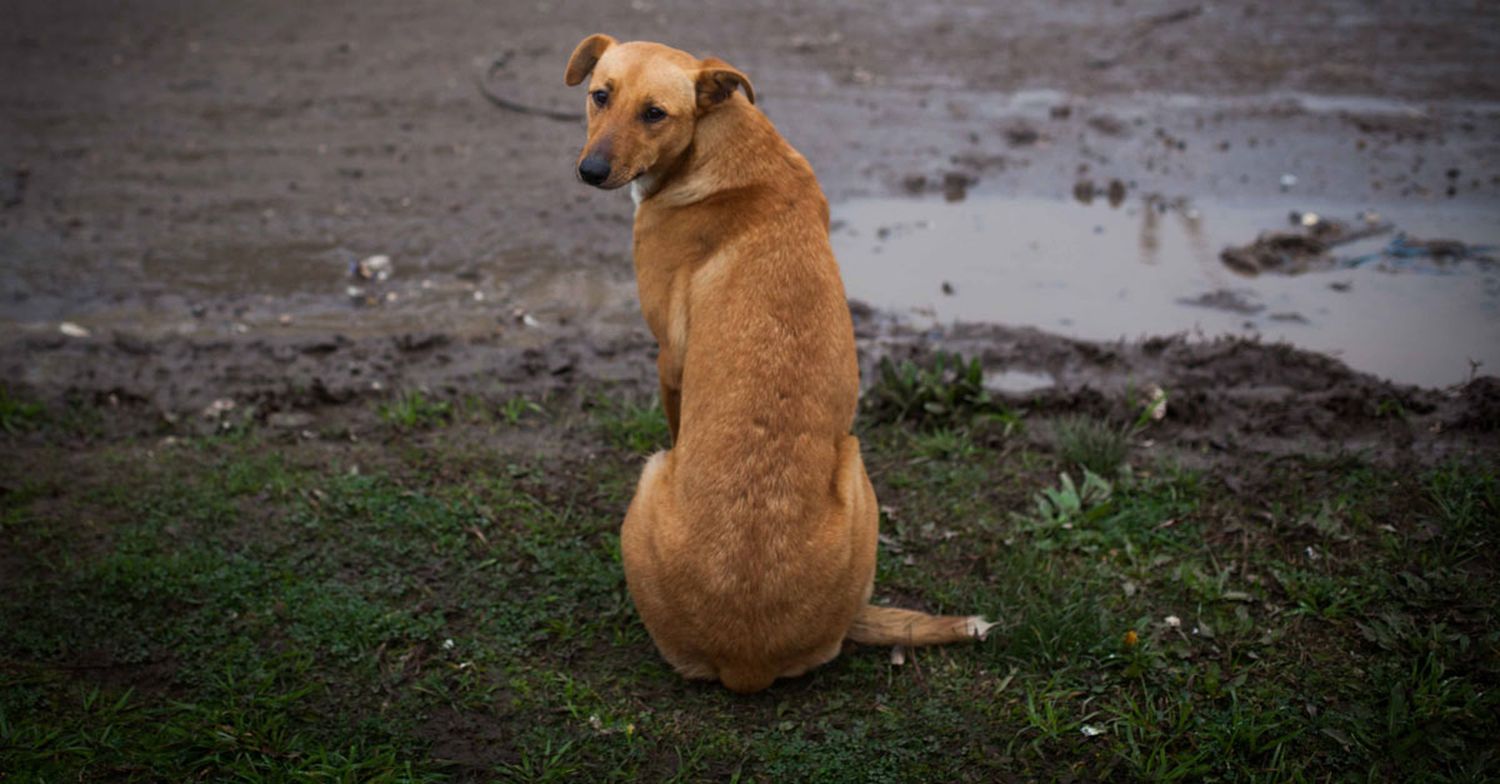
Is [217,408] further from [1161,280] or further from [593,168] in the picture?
[1161,280]

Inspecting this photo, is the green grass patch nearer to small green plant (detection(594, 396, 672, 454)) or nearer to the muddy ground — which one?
small green plant (detection(594, 396, 672, 454))

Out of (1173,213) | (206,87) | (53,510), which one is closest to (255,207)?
(206,87)

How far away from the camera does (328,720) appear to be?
3.68 m

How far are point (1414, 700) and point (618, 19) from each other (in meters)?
8.05

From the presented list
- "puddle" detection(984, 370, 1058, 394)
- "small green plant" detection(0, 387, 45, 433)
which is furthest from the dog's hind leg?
"small green plant" detection(0, 387, 45, 433)

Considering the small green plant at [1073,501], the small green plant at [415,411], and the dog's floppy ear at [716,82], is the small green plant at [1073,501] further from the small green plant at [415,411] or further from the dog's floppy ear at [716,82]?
the small green plant at [415,411]

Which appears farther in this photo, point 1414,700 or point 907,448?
point 907,448

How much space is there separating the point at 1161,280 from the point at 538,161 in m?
4.12

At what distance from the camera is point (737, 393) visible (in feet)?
11.5

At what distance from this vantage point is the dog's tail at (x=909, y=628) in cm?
388

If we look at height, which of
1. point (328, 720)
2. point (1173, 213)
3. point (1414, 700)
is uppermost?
point (1173, 213)

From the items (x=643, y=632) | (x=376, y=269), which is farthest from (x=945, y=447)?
(x=376, y=269)

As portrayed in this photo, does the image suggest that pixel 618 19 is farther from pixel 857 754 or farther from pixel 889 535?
pixel 857 754

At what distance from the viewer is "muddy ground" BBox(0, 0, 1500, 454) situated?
5.69 meters
